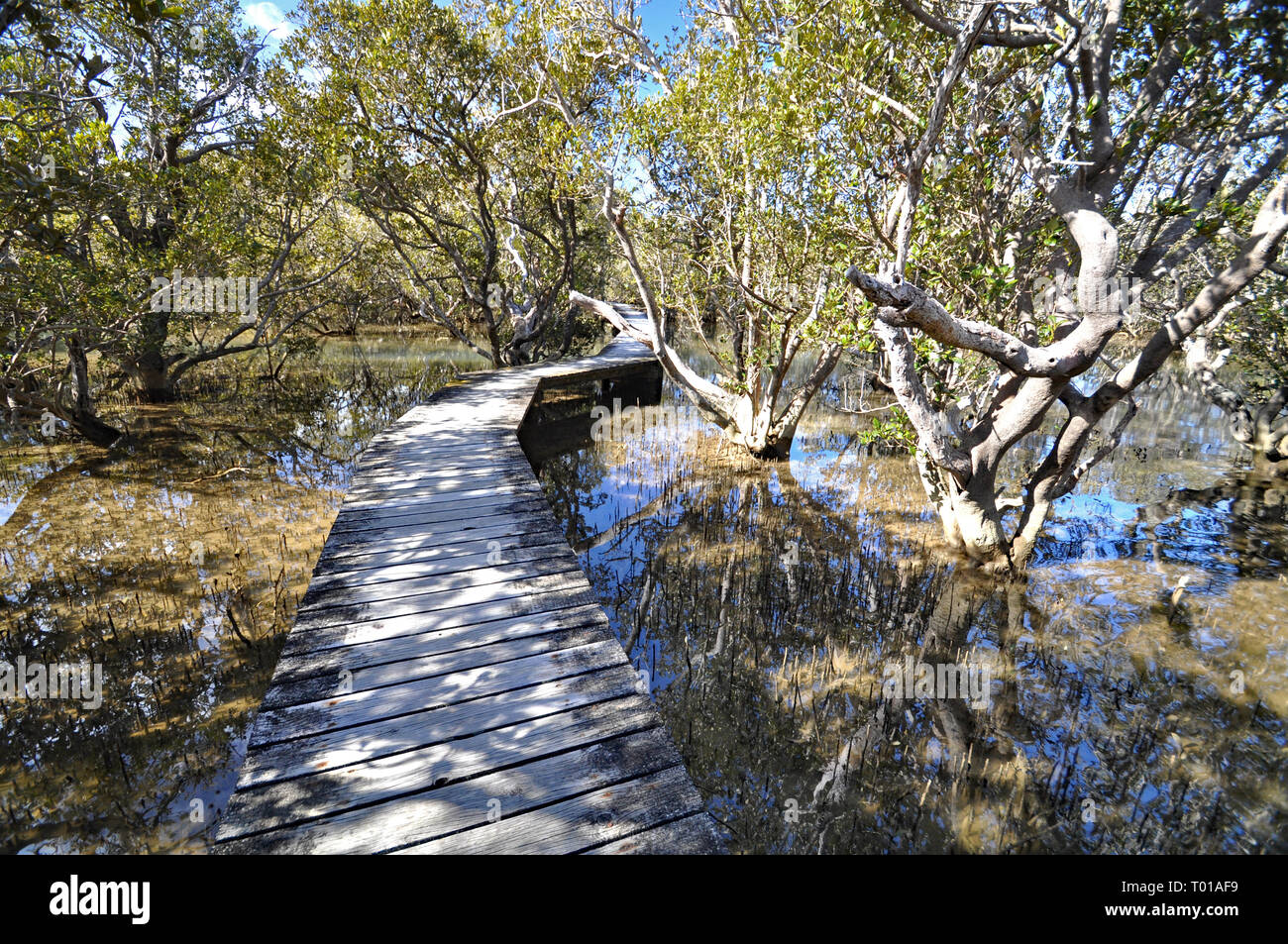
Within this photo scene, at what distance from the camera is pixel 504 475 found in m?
6.73

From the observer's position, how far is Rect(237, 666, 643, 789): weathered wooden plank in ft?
8.37

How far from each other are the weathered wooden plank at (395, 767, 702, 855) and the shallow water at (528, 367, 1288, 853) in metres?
1.26

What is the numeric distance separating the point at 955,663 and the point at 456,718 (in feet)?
14.2

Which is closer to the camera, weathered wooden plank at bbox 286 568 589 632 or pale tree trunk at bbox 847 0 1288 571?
weathered wooden plank at bbox 286 568 589 632

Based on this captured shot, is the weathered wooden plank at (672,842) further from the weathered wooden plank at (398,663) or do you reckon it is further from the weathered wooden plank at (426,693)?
the weathered wooden plank at (398,663)

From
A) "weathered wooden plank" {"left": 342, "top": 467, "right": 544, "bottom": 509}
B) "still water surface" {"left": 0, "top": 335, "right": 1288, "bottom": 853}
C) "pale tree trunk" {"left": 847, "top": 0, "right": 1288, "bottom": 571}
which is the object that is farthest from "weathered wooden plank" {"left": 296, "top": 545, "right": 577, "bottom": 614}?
"pale tree trunk" {"left": 847, "top": 0, "right": 1288, "bottom": 571}

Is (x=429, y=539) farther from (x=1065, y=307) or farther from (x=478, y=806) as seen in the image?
(x=1065, y=307)

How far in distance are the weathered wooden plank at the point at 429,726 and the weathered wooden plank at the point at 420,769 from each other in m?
0.05

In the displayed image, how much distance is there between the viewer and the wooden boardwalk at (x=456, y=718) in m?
2.26

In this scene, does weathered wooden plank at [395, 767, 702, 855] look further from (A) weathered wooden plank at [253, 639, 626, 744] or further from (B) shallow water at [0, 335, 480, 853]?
(B) shallow water at [0, 335, 480, 853]

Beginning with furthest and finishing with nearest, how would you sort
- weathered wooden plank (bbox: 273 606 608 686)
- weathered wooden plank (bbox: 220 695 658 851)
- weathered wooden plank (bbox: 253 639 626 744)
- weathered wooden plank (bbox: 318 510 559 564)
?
1. weathered wooden plank (bbox: 318 510 559 564)
2. weathered wooden plank (bbox: 273 606 608 686)
3. weathered wooden plank (bbox: 253 639 626 744)
4. weathered wooden plank (bbox: 220 695 658 851)

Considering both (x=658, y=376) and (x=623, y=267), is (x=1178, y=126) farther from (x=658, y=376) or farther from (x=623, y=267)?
(x=623, y=267)

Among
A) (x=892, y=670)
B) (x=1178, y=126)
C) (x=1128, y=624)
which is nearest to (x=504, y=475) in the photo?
(x=892, y=670)
